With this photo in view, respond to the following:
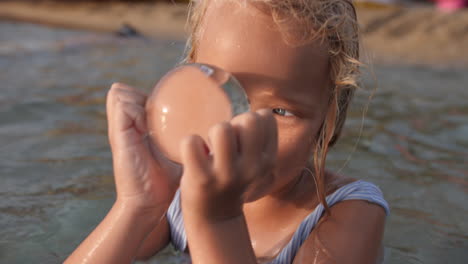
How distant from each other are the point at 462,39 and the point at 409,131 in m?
5.76

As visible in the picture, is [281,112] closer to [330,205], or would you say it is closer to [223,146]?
[330,205]

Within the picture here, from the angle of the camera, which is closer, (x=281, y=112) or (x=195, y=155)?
(x=195, y=155)

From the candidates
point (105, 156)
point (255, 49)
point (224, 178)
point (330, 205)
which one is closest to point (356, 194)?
point (330, 205)

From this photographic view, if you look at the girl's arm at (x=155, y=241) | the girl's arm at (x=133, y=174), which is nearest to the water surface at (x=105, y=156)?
the girl's arm at (x=155, y=241)

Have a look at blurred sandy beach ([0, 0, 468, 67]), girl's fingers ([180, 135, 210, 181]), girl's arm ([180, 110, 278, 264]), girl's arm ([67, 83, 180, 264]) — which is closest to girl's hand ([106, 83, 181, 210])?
girl's arm ([67, 83, 180, 264])

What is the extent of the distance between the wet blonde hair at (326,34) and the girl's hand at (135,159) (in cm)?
48

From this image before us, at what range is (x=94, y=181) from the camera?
10.7ft

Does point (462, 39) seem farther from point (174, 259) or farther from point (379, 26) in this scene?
point (174, 259)

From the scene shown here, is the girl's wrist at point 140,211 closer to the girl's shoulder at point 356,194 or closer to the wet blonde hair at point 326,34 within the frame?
the wet blonde hair at point 326,34

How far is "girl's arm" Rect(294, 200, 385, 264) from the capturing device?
1883 millimetres

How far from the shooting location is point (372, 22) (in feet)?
35.2

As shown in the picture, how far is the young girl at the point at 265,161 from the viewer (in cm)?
147

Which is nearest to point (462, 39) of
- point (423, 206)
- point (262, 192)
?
point (423, 206)

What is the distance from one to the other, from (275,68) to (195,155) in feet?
1.90
